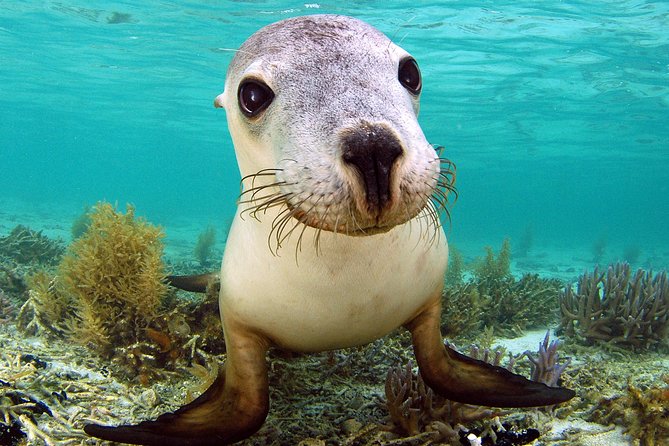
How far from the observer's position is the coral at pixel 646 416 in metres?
2.82

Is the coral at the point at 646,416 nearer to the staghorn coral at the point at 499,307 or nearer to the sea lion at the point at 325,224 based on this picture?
Result: the sea lion at the point at 325,224

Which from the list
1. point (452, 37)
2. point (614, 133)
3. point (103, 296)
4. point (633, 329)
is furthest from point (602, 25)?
point (614, 133)

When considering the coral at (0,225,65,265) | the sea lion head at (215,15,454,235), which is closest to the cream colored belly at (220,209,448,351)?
the sea lion head at (215,15,454,235)

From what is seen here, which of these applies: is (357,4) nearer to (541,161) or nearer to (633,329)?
(633,329)

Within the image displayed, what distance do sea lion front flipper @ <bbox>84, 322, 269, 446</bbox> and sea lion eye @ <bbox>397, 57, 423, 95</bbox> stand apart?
152cm

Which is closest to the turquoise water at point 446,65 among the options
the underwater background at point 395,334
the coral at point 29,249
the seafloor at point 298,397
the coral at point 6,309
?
the underwater background at point 395,334

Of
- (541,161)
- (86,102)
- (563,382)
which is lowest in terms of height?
(541,161)

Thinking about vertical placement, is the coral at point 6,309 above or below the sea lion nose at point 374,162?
below

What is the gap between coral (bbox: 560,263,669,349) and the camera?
528 centimetres

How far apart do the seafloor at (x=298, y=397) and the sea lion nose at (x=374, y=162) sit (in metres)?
1.76

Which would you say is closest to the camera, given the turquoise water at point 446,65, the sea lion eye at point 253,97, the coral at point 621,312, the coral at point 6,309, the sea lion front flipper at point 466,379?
the sea lion eye at point 253,97

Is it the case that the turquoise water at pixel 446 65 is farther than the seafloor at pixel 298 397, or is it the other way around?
the turquoise water at pixel 446 65

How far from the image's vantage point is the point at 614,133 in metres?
29.0

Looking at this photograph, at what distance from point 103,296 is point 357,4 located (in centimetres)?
1207
